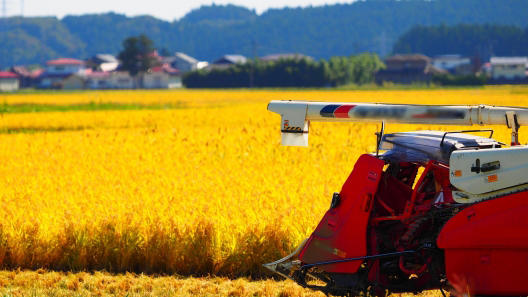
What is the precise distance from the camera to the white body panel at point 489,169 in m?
4.59

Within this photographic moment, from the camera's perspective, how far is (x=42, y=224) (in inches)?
326

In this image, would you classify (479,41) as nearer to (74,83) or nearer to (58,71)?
(58,71)

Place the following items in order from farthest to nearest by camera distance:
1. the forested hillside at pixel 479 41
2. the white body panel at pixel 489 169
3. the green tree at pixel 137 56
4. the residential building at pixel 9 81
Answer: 1. the forested hillside at pixel 479 41
2. the residential building at pixel 9 81
3. the green tree at pixel 137 56
4. the white body panel at pixel 489 169

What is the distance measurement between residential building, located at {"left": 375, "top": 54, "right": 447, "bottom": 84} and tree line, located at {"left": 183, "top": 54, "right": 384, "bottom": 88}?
2.31 metres

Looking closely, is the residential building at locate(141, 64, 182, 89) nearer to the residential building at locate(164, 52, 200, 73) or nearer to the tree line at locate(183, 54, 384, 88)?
the tree line at locate(183, 54, 384, 88)

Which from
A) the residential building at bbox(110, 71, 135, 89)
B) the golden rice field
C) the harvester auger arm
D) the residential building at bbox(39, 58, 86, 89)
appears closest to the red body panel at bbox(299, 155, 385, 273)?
the harvester auger arm

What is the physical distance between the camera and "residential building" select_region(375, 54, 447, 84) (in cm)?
9827

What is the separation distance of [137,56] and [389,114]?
12971 centimetres

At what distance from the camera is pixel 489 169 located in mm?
4680

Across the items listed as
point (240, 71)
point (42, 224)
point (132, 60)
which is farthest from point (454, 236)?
point (132, 60)

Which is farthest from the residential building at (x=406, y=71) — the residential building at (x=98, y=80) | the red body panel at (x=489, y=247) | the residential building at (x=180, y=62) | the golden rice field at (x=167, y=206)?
the red body panel at (x=489, y=247)

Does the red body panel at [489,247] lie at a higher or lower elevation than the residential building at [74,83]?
higher

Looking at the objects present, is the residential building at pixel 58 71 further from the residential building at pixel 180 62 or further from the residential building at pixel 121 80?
the residential building at pixel 180 62

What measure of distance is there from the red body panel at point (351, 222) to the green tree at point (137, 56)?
127 m
